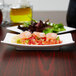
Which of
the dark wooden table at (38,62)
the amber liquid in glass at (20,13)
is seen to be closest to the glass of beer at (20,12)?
the amber liquid in glass at (20,13)

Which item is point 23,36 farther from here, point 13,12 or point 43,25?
point 13,12

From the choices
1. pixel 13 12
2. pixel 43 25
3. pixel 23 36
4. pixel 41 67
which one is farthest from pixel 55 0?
pixel 41 67

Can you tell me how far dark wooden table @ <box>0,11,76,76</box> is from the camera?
3.04 feet

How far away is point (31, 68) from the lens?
0.97 meters

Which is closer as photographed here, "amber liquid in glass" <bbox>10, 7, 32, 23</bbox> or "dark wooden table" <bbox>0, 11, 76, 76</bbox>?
"dark wooden table" <bbox>0, 11, 76, 76</bbox>

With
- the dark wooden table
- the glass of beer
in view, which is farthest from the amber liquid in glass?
the dark wooden table

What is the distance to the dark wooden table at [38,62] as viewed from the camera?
926 mm

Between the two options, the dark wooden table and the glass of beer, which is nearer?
the dark wooden table

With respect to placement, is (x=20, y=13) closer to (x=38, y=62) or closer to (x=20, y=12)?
(x=20, y=12)

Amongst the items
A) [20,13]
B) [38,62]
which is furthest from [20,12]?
[38,62]

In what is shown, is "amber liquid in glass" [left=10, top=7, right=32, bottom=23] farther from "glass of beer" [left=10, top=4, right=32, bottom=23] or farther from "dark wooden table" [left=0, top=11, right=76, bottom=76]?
"dark wooden table" [left=0, top=11, right=76, bottom=76]

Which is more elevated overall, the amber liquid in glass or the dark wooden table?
the dark wooden table

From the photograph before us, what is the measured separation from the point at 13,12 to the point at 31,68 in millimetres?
1075

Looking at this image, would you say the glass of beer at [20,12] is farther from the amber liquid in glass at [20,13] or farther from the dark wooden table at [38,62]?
the dark wooden table at [38,62]
